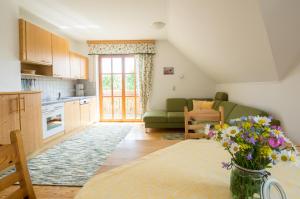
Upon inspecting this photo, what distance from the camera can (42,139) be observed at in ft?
11.0

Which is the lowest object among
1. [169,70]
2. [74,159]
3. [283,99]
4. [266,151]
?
[74,159]

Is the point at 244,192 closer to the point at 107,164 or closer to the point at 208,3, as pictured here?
the point at 107,164

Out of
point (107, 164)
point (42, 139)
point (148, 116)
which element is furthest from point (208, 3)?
point (42, 139)

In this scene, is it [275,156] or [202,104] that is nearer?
[275,156]

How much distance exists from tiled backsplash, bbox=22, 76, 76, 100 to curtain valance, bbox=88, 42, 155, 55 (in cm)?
121

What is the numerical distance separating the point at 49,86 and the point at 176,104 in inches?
130

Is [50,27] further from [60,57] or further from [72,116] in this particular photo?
[72,116]

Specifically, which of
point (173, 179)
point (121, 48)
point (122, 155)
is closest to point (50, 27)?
point (121, 48)

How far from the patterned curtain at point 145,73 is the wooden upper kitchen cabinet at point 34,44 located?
2492 mm

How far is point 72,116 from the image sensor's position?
4.43 m

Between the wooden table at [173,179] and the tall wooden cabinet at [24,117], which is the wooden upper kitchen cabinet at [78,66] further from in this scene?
the wooden table at [173,179]

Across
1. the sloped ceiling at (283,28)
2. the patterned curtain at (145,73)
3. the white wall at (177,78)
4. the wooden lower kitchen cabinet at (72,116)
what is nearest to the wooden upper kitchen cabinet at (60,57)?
the wooden lower kitchen cabinet at (72,116)

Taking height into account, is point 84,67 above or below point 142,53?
below

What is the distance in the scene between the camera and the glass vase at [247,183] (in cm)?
65
